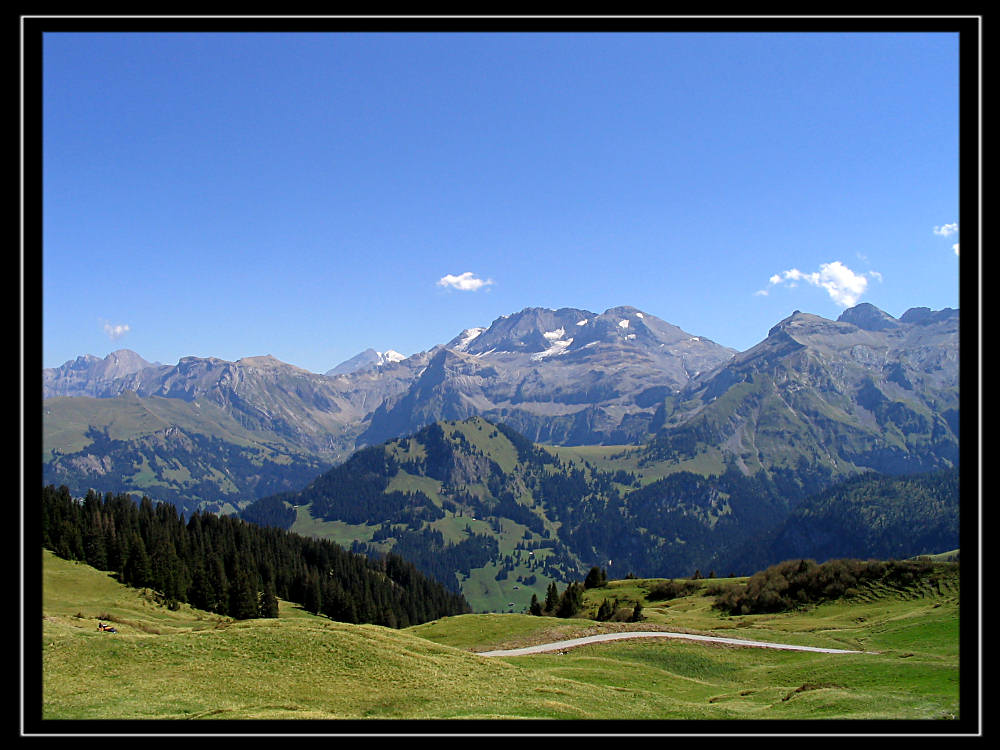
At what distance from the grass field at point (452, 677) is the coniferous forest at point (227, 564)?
53.8m

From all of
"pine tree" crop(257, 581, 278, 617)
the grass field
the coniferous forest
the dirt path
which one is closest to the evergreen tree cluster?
the grass field

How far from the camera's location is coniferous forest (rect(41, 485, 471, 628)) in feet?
343

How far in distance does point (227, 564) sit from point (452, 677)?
11099cm

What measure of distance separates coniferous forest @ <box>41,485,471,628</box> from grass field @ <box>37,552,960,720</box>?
53.8 metres

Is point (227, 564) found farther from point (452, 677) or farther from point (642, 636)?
point (452, 677)

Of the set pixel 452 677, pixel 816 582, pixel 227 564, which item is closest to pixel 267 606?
pixel 227 564

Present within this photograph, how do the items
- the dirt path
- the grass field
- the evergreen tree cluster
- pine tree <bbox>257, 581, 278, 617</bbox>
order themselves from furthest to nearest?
1. pine tree <bbox>257, 581, 278, 617</bbox>
2. the evergreen tree cluster
3. the dirt path
4. the grass field

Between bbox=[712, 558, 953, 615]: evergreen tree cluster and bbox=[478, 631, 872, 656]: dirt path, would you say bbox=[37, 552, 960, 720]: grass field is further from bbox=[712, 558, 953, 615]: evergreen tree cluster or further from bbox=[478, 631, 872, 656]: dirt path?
bbox=[712, 558, 953, 615]: evergreen tree cluster

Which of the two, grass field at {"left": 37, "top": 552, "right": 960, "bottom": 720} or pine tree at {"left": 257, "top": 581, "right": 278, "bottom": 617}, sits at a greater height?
grass field at {"left": 37, "top": 552, "right": 960, "bottom": 720}
